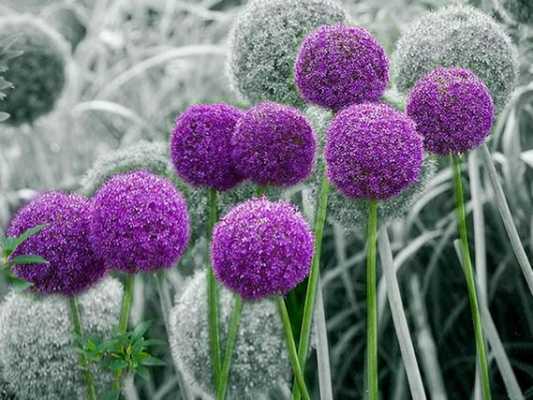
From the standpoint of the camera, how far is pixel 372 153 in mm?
703

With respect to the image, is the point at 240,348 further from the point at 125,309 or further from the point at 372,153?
the point at 372,153

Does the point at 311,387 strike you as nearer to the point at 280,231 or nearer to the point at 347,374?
the point at 347,374

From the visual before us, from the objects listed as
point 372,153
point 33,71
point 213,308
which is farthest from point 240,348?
point 33,71

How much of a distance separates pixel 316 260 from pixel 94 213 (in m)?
0.22

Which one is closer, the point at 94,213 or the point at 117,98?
the point at 94,213

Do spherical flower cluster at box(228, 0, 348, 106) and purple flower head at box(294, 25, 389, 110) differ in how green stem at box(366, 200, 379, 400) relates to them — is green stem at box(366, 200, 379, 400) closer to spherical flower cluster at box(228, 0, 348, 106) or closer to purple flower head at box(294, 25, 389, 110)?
purple flower head at box(294, 25, 389, 110)

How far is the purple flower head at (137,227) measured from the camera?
0.71 meters

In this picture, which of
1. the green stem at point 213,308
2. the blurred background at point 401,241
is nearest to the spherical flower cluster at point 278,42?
the green stem at point 213,308

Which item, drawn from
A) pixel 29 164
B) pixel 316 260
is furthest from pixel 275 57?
pixel 29 164

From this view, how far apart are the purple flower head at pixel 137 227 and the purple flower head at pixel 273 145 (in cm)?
8

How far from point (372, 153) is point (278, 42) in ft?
0.97

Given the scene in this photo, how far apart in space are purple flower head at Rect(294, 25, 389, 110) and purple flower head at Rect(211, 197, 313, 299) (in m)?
0.15

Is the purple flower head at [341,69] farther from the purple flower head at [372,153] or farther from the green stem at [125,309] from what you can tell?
the green stem at [125,309]

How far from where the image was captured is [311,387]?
188 centimetres
